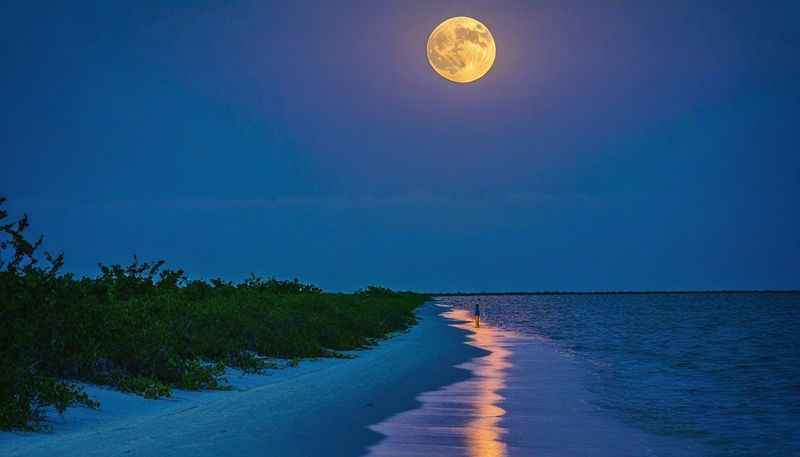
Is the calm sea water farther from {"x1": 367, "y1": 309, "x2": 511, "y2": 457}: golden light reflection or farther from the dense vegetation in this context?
the dense vegetation

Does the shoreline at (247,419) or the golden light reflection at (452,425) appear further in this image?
the golden light reflection at (452,425)

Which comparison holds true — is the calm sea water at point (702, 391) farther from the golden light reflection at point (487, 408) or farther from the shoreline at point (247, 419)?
Answer: the shoreline at point (247, 419)

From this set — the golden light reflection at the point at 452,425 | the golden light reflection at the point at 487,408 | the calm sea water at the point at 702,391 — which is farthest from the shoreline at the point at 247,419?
the calm sea water at the point at 702,391

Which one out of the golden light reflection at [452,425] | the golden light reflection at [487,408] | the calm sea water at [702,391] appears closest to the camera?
the golden light reflection at [452,425]

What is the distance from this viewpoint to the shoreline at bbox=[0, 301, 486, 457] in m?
11.7

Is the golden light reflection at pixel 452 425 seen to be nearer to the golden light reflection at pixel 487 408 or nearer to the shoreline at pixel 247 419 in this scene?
the golden light reflection at pixel 487 408

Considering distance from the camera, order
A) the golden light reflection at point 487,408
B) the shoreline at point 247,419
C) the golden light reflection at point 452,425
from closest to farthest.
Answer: the shoreline at point 247,419
the golden light reflection at point 452,425
the golden light reflection at point 487,408

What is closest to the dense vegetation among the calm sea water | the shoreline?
the shoreline

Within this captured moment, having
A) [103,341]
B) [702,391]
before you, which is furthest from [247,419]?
[702,391]

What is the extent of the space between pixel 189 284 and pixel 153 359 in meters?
23.6

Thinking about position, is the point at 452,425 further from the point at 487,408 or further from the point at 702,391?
the point at 702,391

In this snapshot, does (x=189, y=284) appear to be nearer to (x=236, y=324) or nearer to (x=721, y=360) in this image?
(x=236, y=324)

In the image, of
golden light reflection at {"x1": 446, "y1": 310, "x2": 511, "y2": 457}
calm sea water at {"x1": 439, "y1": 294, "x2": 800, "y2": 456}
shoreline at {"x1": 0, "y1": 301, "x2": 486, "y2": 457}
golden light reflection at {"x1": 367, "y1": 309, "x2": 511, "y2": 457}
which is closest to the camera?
shoreline at {"x1": 0, "y1": 301, "x2": 486, "y2": 457}

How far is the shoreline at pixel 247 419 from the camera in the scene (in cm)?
1174
